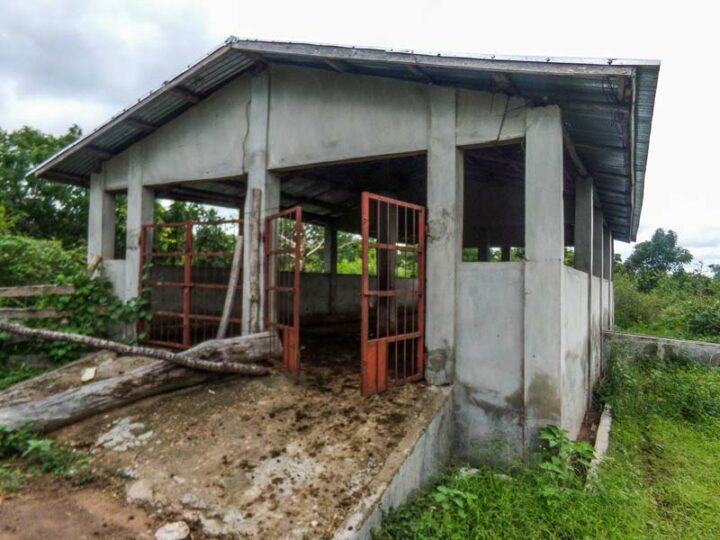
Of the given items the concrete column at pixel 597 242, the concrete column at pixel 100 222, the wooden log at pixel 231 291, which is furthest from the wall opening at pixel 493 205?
the concrete column at pixel 100 222

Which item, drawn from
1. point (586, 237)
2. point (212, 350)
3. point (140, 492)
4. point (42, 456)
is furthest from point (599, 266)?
point (42, 456)

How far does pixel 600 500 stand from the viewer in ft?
11.6

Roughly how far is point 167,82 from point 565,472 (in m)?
6.91

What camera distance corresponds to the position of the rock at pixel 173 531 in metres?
2.84

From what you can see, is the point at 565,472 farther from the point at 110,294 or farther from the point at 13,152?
the point at 13,152

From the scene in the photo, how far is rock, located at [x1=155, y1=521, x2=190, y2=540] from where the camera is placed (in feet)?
9.31

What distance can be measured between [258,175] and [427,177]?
2620mm

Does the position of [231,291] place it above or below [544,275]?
below

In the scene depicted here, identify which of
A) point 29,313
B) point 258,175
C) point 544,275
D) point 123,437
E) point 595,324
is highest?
point 258,175

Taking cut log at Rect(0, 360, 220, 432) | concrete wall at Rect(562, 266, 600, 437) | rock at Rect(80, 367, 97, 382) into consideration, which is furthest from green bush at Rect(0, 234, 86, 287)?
concrete wall at Rect(562, 266, 600, 437)

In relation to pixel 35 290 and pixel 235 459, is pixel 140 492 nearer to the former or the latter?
pixel 235 459

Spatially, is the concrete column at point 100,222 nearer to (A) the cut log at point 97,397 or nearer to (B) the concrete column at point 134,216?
→ (B) the concrete column at point 134,216

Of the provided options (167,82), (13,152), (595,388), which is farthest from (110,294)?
(13,152)

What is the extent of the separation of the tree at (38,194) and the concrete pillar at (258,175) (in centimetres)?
1304
